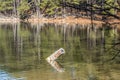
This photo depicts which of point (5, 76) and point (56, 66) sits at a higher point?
point (5, 76)

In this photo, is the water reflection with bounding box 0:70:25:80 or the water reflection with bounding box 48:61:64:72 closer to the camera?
the water reflection with bounding box 0:70:25:80

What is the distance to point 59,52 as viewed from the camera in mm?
25422

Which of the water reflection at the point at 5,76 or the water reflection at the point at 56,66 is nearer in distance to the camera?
the water reflection at the point at 5,76

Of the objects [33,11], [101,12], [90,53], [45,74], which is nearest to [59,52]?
[90,53]

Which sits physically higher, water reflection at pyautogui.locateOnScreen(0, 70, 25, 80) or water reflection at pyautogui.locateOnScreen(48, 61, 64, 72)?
water reflection at pyautogui.locateOnScreen(0, 70, 25, 80)

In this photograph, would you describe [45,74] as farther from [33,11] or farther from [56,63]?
[33,11]

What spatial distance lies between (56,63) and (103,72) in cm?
469

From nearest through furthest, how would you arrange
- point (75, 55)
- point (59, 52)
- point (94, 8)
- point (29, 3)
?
point (94, 8)
point (59, 52)
point (75, 55)
point (29, 3)

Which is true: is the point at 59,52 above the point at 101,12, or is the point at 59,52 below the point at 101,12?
below

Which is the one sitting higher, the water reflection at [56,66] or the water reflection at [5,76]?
the water reflection at [5,76]

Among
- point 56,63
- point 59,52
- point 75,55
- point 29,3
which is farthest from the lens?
point 29,3

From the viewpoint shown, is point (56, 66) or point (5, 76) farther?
point (56, 66)

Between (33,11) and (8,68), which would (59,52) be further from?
(33,11)

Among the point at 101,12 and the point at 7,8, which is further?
the point at 7,8
